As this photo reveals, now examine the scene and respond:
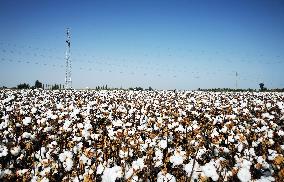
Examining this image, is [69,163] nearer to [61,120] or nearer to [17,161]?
[17,161]

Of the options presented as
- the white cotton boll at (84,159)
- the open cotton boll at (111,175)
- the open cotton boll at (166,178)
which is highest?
the open cotton boll at (111,175)

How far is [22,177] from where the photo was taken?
455 centimetres

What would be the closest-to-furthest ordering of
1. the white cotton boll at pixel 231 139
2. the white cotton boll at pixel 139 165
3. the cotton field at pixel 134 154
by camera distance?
the cotton field at pixel 134 154 → the white cotton boll at pixel 139 165 → the white cotton boll at pixel 231 139

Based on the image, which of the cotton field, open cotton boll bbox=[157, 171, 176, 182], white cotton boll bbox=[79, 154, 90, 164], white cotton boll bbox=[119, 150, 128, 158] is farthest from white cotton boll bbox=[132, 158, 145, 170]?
white cotton boll bbox=[79, 154, 90, 164]

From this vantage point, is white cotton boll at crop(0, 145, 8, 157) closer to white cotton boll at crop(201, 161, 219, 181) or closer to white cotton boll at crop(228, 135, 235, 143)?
white cotton boll at crop(201, 161, 219, 181)

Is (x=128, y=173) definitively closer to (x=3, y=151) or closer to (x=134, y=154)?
(x=134, y=154)

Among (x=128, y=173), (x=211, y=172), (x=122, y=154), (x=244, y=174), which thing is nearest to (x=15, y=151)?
(x=122, y=154)

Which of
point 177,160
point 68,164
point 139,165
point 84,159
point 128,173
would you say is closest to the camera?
point 128,173

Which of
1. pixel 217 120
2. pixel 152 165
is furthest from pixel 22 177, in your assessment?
pixel 217 120

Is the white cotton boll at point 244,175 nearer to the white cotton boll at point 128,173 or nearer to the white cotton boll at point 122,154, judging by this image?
the white cotton boll at point 128,173

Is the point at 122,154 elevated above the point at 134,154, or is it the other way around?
the point at 122,154

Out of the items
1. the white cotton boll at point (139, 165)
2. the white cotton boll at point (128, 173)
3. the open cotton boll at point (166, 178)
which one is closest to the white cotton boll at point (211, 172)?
the open cotton boll at point (166, 178)

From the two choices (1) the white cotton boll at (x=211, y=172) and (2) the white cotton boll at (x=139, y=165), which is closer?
(1) the white cotton boll at (x=211, y=172)

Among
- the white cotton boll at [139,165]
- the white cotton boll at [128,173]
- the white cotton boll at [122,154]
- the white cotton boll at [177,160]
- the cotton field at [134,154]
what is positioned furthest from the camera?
the white cotton boll at [122,154]
